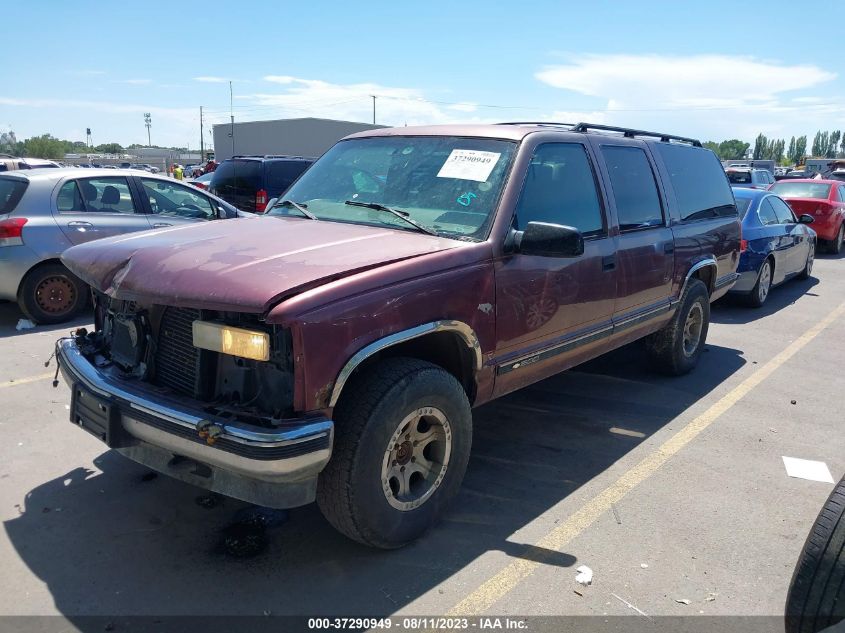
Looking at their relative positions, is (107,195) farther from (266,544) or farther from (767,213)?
(767,213)

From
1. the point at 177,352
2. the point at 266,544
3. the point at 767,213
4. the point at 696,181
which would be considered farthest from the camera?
the point at 767,213

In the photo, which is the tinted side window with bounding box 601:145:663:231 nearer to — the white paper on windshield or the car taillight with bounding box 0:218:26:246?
the white paper on windshield

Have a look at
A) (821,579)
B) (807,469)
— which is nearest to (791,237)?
(807,469)

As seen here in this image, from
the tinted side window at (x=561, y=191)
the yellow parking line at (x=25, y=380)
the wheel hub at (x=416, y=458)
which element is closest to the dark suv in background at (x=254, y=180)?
the yellow parking line at (x=25, y=380)

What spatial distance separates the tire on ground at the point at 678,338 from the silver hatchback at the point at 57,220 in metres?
5.54

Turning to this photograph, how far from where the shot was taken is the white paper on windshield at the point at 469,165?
3887mm

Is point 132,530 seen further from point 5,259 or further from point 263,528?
point 5,259

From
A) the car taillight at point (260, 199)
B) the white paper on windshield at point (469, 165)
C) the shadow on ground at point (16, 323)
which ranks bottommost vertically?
the shadow on ground at point (16, 323)

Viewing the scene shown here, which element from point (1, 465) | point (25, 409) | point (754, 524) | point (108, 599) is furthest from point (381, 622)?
point (25, 409)

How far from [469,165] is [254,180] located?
29.4 feet

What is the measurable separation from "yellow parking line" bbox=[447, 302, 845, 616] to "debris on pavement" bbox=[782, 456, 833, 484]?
624 mm

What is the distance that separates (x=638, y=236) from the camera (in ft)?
16.0

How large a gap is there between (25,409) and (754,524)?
4.84m

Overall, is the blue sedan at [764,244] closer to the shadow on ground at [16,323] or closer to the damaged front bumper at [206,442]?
the damaged front bumper at [206,442]
